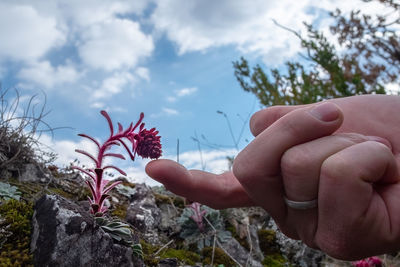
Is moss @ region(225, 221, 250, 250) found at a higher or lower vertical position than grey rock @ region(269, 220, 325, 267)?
higher

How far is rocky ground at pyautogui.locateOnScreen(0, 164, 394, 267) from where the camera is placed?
164cm

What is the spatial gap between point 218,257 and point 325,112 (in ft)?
5.67

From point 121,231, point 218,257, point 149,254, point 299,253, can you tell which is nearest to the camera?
point 121,231

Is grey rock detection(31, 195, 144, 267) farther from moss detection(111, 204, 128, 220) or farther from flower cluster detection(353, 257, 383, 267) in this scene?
flower cluster detection(353, 257, 383, 267)

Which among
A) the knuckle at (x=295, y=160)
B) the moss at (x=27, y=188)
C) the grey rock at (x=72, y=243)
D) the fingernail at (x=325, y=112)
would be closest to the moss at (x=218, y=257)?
the grey rock at (x=72, y=243)

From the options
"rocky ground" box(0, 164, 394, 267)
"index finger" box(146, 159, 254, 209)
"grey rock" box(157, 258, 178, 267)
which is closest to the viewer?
"index finger" box(146, 159, 254, 209)

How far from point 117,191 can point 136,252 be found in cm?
143

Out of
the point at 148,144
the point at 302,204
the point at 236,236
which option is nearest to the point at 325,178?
the point at 302,204

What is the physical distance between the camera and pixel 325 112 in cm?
122

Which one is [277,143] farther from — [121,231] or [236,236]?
[236,236]

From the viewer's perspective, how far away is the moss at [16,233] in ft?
5.52

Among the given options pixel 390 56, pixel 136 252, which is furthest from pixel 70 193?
pixel 390 56

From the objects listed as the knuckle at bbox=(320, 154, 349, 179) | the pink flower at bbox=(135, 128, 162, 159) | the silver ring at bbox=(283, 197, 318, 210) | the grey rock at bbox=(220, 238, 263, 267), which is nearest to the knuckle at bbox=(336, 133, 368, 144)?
the knuckle at bbox=(320, 154, 349, 179)

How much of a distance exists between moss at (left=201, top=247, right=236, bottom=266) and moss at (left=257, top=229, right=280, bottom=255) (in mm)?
656
